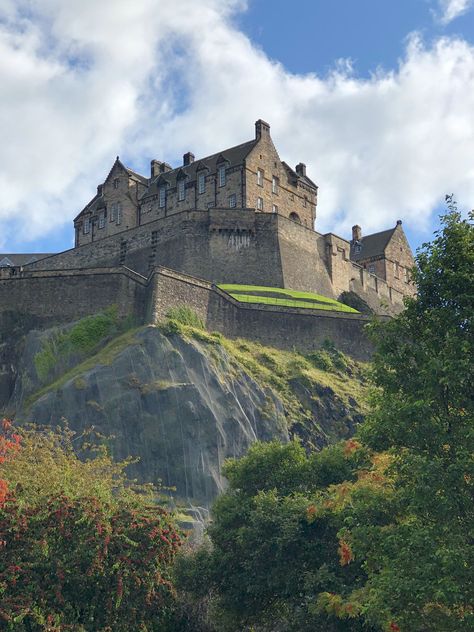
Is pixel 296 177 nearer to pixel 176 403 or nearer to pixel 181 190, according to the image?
pixel 181 190

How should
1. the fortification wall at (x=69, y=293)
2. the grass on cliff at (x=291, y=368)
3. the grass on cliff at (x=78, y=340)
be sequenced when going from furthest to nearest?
the fortification wall at (x=69, y=293), the grass on cliff at (x=291, y=368), the grass on cliff at (x=78, y=340)

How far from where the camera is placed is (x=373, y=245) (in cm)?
9281

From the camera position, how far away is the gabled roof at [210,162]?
7709 centimetres

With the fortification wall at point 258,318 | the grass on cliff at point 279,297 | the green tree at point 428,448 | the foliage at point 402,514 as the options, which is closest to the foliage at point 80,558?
the foliage at point 402,514

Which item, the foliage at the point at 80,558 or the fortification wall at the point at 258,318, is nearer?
the foliage at the point at 80,558

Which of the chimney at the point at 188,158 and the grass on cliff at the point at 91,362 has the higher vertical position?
the chimney at the point at 188,158

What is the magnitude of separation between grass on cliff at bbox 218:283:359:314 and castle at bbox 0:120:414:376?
169cm

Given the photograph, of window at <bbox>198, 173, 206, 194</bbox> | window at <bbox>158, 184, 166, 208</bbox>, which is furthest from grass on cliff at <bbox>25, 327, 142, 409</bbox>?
window at <bbox>158, 184, 166, 208</bbox>

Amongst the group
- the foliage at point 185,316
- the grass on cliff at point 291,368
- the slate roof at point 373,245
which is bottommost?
the grass on cliff at point 291,368

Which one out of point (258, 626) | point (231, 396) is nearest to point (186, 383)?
point (231, 396)

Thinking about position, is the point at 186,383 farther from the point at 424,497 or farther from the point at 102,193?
the point at 102,193

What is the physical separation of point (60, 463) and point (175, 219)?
3769 centimetres

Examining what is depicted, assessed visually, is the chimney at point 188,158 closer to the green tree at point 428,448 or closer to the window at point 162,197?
the window at point 162,197

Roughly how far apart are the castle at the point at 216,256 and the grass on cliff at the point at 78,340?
1.22 m
